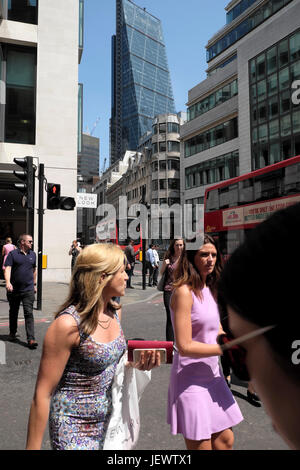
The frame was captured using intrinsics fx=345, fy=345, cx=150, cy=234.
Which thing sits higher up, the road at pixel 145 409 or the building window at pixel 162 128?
the building window at pixel 162 128

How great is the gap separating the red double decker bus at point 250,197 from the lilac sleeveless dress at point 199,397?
24.8 ft

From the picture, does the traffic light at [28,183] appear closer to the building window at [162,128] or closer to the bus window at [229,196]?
the bus window at [229,196]

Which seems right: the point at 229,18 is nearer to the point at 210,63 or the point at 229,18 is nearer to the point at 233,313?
the point at 210,63

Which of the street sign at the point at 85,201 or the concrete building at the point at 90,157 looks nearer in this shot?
the street sign at the point at 85,201

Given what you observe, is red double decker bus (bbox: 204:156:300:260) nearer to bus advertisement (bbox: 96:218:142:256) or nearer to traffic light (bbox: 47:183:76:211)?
traffic light (bbox: 47:183:76:211)

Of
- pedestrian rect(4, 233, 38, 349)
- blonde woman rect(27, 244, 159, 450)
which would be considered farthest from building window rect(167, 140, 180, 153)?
blonde woman rect(27, 244, 159, 450)

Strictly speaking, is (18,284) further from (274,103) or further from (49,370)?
(274,103)

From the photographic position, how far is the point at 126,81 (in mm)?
169000

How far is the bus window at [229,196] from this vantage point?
15.5m

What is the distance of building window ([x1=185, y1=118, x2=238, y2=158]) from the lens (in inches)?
1447

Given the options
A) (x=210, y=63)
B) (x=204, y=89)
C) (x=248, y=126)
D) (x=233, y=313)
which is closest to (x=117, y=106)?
(x=210, y=63)

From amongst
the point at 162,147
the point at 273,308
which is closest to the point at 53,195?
the point at 273,308

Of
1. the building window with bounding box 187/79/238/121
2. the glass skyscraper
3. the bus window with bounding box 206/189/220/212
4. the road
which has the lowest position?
the road

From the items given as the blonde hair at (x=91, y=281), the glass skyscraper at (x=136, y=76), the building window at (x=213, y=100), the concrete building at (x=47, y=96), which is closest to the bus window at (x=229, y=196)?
the concrete building at (x=47, y=96)
